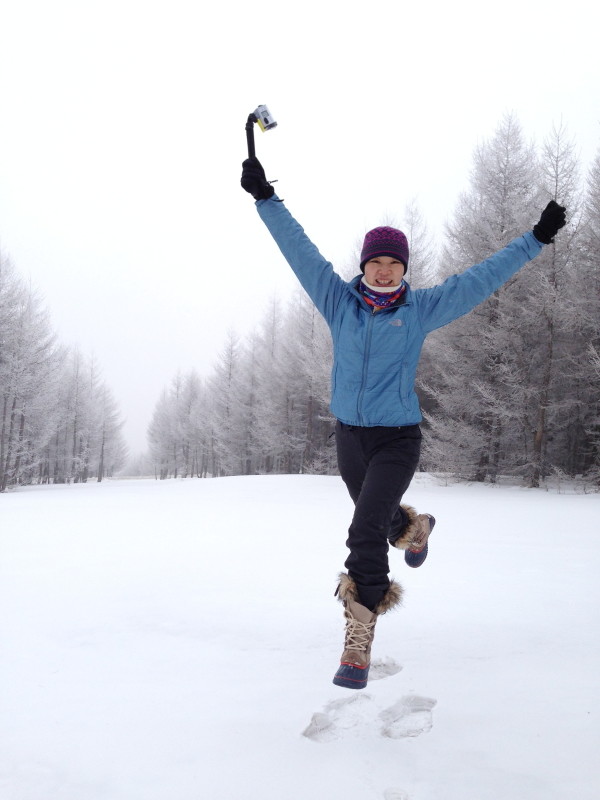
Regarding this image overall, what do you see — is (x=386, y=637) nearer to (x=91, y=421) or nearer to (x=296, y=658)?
(x=296, y=658)

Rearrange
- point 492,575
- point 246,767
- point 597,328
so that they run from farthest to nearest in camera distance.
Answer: point 597,328, point 492,575, point 246,767

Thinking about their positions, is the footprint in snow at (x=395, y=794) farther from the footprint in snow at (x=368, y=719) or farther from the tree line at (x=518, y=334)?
the tree line at (x=518, y=334)

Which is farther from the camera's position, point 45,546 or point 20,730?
point 45,546

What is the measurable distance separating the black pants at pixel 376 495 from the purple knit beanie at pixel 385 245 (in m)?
0.91

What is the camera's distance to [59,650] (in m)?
2.76

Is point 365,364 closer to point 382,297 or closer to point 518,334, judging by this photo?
point 382,297

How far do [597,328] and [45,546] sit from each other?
45.0ft

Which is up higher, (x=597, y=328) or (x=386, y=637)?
(x=597, y=328)

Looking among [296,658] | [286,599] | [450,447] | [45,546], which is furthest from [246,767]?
[450,447]

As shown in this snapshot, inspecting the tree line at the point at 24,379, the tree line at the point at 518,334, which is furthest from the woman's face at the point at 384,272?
the tree line at the point at 24,379

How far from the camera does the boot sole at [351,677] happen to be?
7.00ft

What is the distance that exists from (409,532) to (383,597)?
708mm

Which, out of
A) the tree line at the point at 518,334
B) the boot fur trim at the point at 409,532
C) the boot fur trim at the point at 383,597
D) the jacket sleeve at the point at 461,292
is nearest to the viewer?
the boot fur trim at the point at 383,597

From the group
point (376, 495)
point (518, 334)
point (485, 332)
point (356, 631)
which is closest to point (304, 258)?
point (376, 495)
